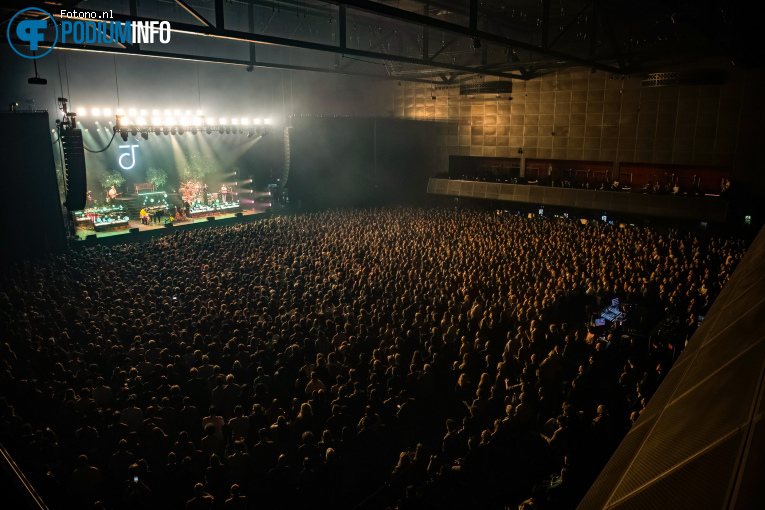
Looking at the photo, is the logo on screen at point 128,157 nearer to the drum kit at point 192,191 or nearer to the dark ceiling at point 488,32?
the drum kit at point 192,191

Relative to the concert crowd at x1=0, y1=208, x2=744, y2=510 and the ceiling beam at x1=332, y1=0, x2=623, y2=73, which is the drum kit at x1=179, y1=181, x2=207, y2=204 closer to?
the concert crowd at x1=0, y1=208, x2=744, y2=510

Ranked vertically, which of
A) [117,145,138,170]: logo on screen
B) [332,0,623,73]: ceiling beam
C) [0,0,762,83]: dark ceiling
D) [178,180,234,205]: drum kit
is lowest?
[178,180,234,205]: drum kit

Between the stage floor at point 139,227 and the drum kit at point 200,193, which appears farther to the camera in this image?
the drum kit at point 200,193

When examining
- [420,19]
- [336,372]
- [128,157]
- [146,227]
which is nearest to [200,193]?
[128,157]

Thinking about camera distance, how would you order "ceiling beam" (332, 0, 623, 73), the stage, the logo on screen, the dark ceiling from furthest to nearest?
the logo on screen → the stage → the dark ceiling → "ceiling beam" (332, 0, 623, 73)

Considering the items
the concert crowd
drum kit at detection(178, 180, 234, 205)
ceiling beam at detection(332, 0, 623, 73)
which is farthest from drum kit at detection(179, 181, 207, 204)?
ceiling beam at detection(332, 0, 623, 73)

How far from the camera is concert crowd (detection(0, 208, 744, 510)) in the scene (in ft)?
18.1

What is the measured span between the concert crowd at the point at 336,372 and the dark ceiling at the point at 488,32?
18.3 ft

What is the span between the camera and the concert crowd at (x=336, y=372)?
217 inches

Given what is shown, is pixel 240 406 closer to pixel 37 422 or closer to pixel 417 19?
pixel 37 422

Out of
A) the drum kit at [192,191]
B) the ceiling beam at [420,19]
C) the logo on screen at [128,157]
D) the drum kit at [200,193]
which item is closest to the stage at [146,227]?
the drum kit at [200,193]

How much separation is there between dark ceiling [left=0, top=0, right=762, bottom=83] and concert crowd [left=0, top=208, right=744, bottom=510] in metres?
5.57

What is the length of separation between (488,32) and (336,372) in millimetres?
16143

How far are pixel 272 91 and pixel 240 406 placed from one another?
2758 centimetres
